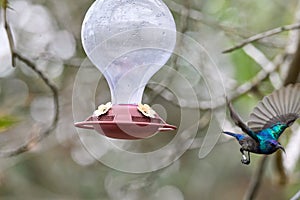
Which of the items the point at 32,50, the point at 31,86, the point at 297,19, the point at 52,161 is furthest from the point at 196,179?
the point at 297,19

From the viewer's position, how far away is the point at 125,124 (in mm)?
1557

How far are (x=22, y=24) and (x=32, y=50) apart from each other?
49 centimetres

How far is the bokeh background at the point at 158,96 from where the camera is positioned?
2.75m

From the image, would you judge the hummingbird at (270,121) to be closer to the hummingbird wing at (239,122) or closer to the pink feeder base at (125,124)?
the hummingbird wing at (239,122)

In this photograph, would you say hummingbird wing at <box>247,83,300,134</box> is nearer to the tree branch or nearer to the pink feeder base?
the pink feeder base

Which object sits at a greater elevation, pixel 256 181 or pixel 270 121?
pixel 270 121

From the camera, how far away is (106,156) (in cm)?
412

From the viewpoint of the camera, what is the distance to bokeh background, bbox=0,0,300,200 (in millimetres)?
2752

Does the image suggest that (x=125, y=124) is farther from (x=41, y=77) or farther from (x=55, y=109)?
(x=55, y=109)

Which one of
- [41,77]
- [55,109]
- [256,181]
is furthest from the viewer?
[256,181]

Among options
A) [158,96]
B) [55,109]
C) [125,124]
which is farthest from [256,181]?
[125,124]

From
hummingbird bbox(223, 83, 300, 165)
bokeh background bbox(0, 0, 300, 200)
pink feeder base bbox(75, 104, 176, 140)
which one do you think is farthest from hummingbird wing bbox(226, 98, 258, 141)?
bokeh background bbox(0, 0, 300, 200)

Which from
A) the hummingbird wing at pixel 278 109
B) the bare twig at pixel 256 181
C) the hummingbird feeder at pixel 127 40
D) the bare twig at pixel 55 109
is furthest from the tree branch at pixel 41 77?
the bare twig at pixel 256 181

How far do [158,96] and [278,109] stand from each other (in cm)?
125
